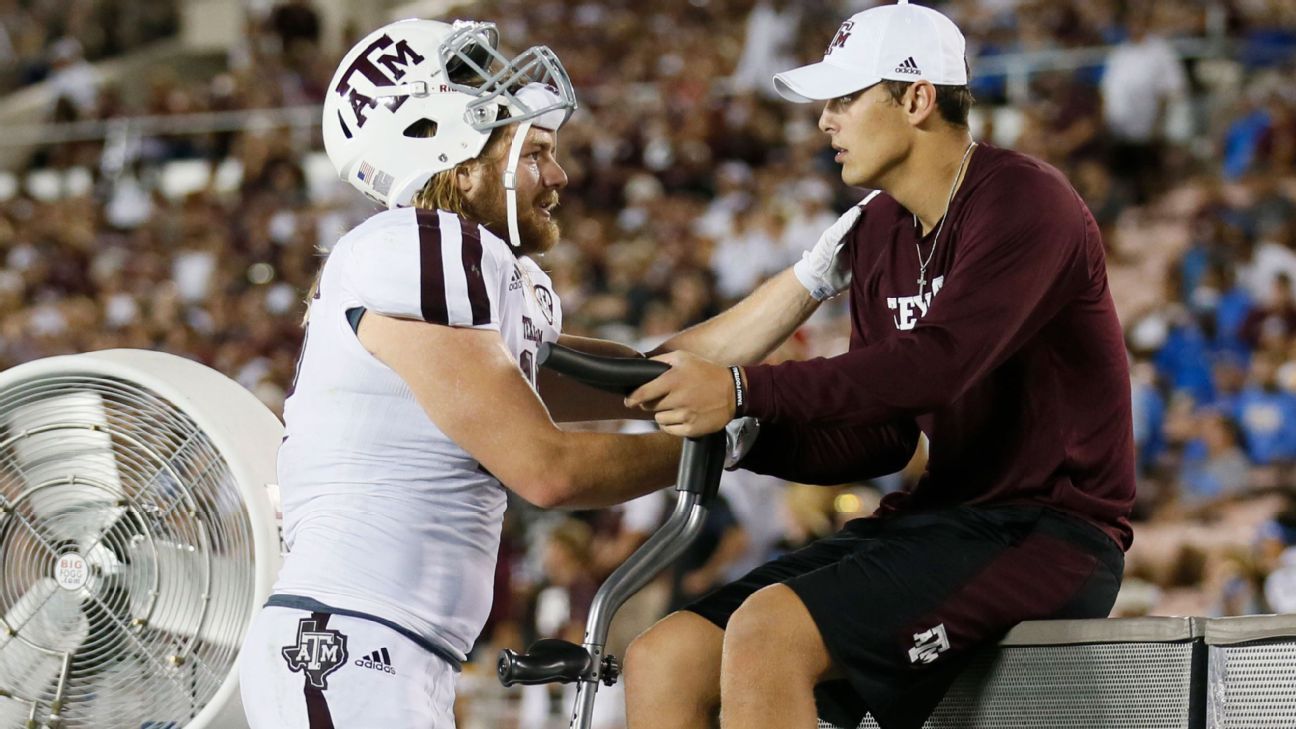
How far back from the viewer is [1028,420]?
3000mm

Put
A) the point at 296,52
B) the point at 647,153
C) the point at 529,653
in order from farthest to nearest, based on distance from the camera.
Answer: the point at 296,52, the point at 647,153, the point at 529,653

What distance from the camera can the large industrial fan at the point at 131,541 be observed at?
3.17 m

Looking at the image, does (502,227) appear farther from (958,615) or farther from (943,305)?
(958,615)

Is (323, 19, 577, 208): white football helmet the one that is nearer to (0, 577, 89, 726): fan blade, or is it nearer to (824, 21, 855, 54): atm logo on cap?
(824, 21, 855, 54): atm logo on cap

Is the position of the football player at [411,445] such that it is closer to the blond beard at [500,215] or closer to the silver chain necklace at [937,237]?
the blond beard at [500,215]

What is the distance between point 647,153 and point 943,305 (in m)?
10.3

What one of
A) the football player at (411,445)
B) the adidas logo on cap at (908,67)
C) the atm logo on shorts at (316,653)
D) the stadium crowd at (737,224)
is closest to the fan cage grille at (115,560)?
the football player at (411,445)

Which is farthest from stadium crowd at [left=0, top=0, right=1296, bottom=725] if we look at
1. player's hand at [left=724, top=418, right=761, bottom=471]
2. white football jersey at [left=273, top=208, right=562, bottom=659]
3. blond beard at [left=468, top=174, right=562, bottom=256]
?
white football jersey at [left=273, top=208, right=562, bottom=659]

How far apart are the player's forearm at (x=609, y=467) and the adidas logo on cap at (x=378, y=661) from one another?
1.22 feet

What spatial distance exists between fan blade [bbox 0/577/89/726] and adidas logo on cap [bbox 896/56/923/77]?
1876 mm

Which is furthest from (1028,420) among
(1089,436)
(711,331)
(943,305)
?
(711,331)

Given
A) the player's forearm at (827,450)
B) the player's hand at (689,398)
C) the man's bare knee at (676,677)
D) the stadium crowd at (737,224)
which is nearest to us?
the player's hand at (689,398)

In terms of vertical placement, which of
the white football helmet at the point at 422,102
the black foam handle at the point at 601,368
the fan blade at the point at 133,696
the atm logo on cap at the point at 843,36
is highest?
the atm logo on cap at the point at 843,36

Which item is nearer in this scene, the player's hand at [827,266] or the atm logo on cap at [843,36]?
the atm logo on cap at [843,36]
